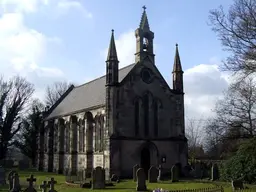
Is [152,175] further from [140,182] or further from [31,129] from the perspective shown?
[31,129]

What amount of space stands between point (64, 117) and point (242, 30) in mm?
28877

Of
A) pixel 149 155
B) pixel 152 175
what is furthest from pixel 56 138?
pixel 152 175

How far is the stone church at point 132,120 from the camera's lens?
103 feet

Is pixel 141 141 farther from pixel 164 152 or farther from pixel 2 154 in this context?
pixel 2 154

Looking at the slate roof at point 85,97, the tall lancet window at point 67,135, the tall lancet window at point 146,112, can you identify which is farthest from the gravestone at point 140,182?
the tall lancet window at point 67,135

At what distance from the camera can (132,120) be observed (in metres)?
32.5

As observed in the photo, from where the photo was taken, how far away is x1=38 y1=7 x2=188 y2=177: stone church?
3144 centimetres

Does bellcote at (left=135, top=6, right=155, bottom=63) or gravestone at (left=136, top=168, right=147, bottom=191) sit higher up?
bellcote at (left=135, top=6, right=155, bottom=63)

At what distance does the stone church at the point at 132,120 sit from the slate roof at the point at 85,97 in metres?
0.16

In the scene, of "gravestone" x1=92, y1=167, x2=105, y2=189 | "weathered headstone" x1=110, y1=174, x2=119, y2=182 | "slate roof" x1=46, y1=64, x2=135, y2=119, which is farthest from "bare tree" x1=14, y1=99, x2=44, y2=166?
"gravestone" x1=92, y1=167, x2=105, y2=189

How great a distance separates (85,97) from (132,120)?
443 inches

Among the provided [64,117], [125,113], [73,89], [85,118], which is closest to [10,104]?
[73,89]

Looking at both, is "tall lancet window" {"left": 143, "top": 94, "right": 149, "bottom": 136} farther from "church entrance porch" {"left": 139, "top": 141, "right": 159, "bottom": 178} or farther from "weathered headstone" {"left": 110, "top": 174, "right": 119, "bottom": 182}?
"weathered headstone" {"left": 110, "top": 174, "right": 119, "bottom": 182}

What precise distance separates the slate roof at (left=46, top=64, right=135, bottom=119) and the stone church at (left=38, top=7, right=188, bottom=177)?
0.16 meters
